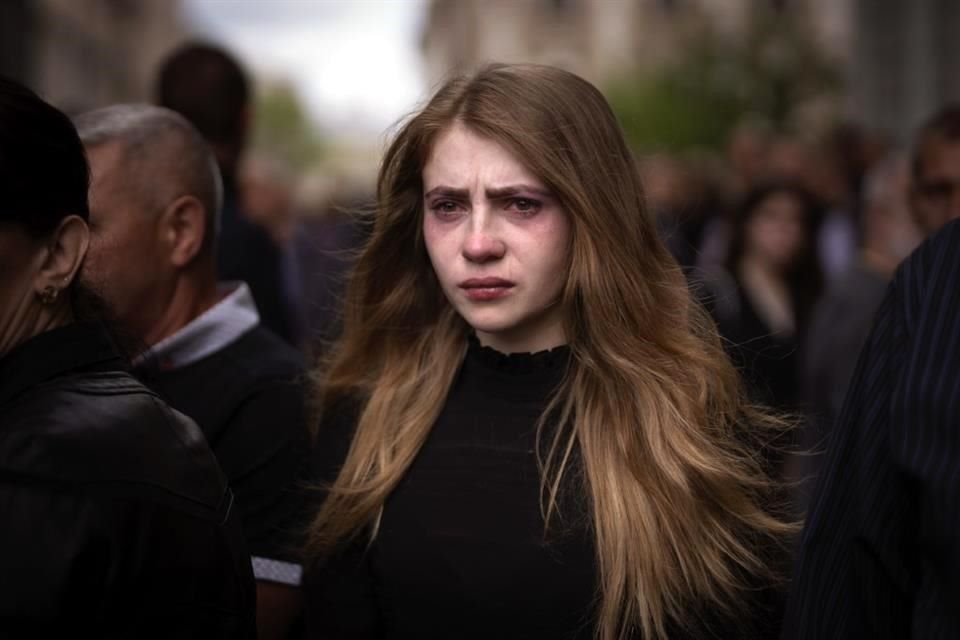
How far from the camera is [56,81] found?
45469 millimetres

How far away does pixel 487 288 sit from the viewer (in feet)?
9.32

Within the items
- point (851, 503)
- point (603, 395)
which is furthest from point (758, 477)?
point (851, 503)

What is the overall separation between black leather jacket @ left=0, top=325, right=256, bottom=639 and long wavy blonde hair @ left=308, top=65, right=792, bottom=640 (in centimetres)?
78

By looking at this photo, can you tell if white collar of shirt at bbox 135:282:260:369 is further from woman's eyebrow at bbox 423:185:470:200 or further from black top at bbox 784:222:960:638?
black top at bbox 784:222:960:638

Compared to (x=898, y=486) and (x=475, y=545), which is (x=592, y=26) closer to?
(x=475, y=545)

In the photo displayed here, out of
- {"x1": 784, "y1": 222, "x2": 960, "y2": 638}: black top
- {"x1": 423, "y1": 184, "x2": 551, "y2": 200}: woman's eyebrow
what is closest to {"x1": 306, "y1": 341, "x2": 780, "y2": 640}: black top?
{"x1": 423, "y1": 184, "x2": 551, "y2": 200}: woman's eyebrow

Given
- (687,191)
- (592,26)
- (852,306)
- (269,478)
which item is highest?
(269,478)

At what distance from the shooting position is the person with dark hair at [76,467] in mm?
1887

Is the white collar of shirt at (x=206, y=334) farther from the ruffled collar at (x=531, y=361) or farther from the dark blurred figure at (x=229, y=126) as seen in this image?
the dark blurred figure at (x=229, y=126)

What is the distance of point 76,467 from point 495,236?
113 cm

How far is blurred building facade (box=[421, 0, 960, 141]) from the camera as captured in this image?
1875 centimetres

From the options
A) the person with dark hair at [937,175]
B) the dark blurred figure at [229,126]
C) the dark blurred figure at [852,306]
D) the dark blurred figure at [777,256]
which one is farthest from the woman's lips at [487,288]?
the dark blurred figure at [777,256]

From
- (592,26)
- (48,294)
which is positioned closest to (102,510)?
(48,294)

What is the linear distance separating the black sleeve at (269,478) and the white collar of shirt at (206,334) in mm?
194
